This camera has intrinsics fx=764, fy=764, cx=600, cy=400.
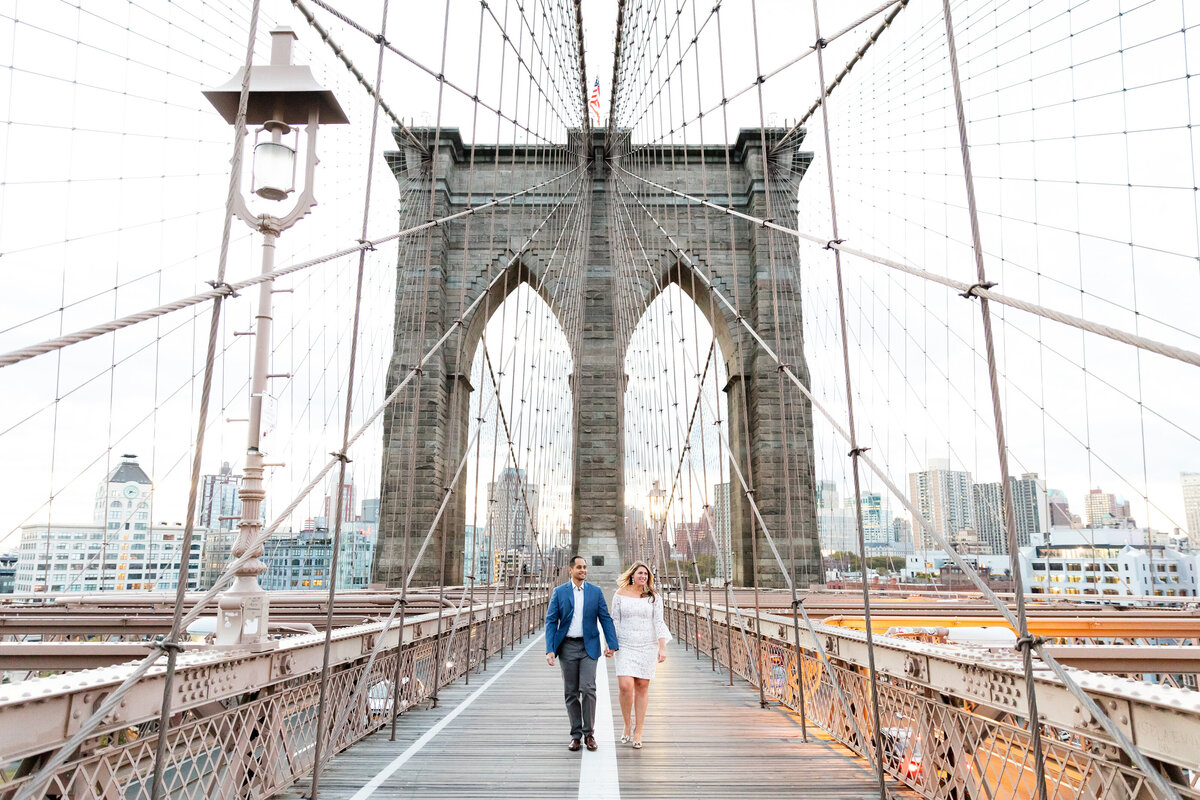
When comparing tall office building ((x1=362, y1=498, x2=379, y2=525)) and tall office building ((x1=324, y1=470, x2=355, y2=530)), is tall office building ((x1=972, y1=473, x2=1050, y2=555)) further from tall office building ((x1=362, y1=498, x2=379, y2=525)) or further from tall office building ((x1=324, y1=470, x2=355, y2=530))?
tall office building ((x1=362, y1=498, x2=379, y2=525))

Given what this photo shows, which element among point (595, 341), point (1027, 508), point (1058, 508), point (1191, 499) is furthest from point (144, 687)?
point (595, 341)

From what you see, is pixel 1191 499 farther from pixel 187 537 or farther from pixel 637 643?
pixel 187 537

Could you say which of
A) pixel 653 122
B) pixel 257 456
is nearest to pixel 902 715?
pixel 257 456

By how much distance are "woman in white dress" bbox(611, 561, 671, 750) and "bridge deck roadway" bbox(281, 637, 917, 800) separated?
0.18m

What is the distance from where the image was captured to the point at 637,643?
14.2 feet

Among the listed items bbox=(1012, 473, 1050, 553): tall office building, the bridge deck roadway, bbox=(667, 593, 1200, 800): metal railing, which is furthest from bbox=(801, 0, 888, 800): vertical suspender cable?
bbox=(1012, 473, 1050, 553): tall office building

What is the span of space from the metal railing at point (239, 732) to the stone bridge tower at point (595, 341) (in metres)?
14.2

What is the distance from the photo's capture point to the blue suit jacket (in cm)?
433

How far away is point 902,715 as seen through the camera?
3.37 m

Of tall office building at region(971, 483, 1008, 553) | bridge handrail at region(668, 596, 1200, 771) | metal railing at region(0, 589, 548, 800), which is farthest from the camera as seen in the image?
tall office building at region(971, 483, 1008, 553)

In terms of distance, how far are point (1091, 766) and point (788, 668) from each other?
3116mm

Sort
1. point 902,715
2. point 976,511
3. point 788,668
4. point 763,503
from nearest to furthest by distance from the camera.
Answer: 1. point 902,715
2. point 788,668
3. point 976,511
4. point 763,503

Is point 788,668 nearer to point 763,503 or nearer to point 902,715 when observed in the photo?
point 902,715

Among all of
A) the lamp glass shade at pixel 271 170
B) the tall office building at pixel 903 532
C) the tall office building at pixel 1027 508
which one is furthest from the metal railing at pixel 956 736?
the tall office building at pixel 903 532
